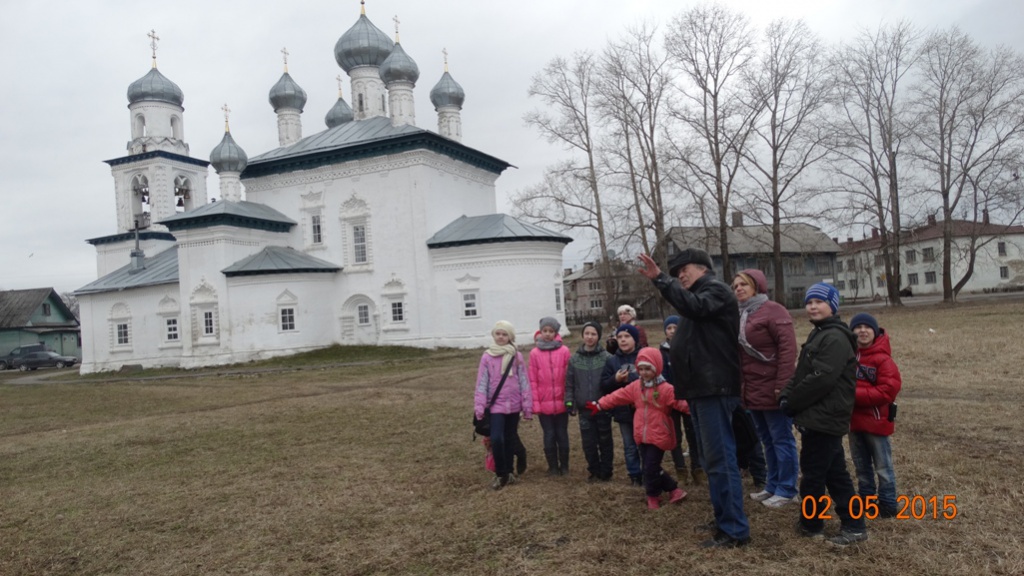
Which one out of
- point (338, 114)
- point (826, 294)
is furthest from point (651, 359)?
point (338, 114)

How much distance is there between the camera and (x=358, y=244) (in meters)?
29.7

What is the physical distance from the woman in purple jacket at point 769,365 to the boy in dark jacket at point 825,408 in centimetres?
43

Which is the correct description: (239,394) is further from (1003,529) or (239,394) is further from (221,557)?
(1003,529)

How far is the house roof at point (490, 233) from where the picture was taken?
89.3ft

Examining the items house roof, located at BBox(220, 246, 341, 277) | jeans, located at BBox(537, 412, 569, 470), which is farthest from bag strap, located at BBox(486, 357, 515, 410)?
house roof, located at BBox(220, 246, 341, 277)

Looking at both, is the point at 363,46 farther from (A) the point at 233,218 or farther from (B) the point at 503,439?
(B) the point at 503,439

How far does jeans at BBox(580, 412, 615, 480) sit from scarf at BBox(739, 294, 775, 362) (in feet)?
5.59

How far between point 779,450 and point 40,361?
149ft

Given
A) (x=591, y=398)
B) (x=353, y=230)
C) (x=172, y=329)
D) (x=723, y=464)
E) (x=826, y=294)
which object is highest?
(x=353, y=230)

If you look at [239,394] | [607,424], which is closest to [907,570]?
[607,424]

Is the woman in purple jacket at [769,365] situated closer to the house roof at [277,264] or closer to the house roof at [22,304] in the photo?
the house roof at [277,264]

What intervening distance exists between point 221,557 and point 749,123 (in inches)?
1105

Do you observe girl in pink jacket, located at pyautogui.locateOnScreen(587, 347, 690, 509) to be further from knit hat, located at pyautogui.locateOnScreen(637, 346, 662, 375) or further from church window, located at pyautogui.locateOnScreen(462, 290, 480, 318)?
church window, located at pyautogui.locateOnScreen(462, 290, 480, 318)

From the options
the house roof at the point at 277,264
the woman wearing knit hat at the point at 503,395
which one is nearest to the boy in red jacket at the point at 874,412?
the woman wearing knit hat at the point at 503,395
